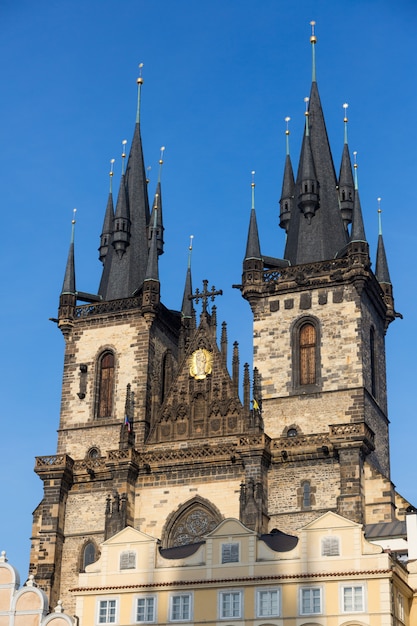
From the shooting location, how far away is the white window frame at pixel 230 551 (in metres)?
38.8

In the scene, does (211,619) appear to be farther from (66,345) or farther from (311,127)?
(311,127)

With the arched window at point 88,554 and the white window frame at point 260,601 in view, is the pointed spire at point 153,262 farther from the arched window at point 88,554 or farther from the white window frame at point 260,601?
the white window frame at point 260,601

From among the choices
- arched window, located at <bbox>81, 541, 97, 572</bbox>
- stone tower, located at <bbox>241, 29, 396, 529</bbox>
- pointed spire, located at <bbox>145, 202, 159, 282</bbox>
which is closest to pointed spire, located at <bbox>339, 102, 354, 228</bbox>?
stone tower, located at <bbox>241, 29, 396, 529</bbox>

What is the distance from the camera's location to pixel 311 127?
64.8 m

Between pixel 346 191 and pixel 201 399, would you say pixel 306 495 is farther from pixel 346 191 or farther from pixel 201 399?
pixel 346 191

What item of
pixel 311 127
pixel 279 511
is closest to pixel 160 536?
pixel 279 511

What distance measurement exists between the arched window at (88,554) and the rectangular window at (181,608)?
16939 millimetres

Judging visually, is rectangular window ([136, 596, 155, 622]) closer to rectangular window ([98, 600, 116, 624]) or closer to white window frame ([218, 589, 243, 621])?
rectangular window ([98, 600, 116, 624])

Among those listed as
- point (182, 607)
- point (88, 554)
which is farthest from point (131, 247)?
point (182, 607)

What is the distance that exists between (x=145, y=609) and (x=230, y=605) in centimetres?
268

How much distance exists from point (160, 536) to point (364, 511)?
28.9ft

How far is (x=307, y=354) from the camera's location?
56812 millimetres

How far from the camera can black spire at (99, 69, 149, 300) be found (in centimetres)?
6306

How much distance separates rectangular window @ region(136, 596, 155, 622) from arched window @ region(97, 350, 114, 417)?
2102 cm
